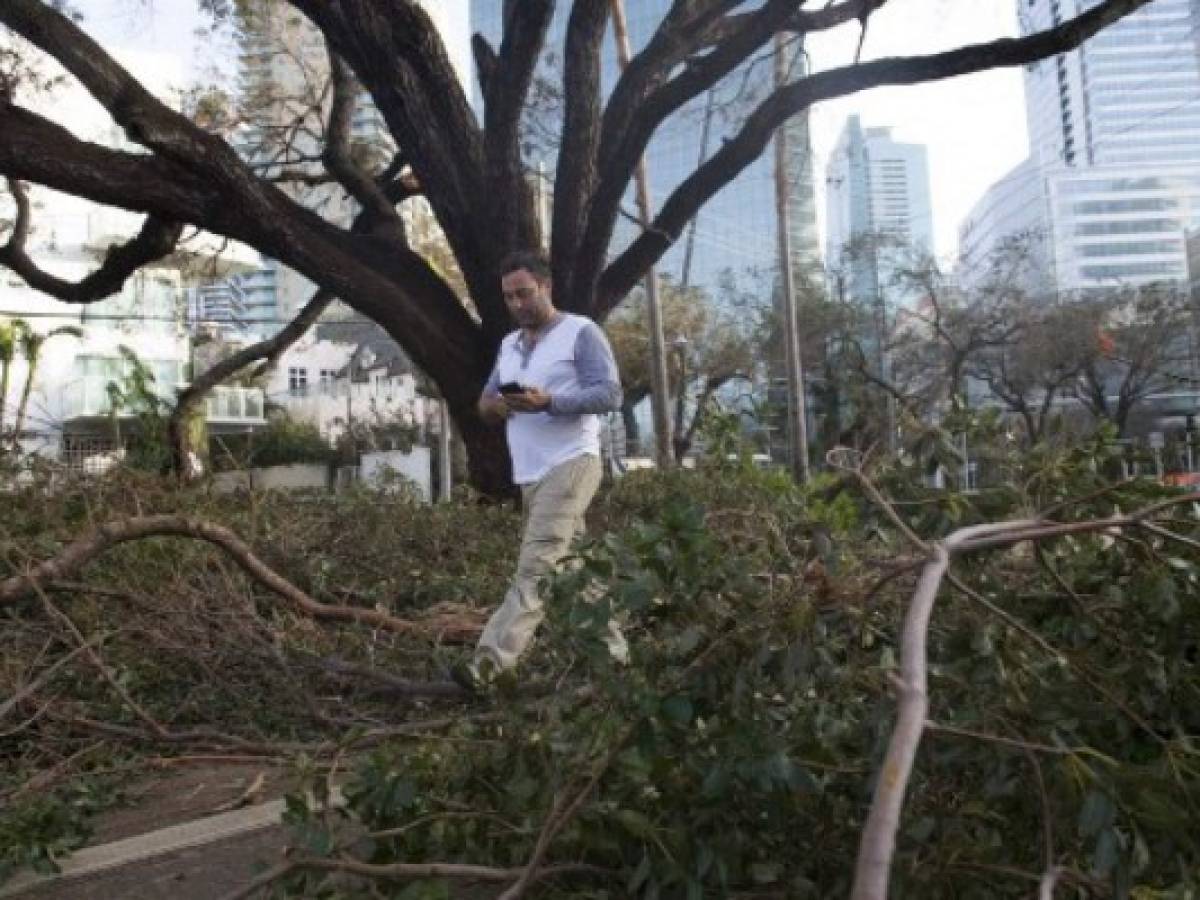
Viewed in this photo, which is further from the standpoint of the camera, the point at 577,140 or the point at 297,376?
the point at 297,376

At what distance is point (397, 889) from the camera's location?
220cm

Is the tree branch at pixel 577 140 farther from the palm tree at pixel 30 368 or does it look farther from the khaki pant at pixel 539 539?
the khaki pant at pixel 539 539

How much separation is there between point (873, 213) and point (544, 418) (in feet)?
122

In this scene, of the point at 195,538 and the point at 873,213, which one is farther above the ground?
the point at 873,213

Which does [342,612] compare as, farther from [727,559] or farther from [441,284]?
[441,284]

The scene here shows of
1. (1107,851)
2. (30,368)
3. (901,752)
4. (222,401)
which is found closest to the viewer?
(901,752)

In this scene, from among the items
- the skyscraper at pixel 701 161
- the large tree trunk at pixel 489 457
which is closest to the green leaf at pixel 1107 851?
the large tree trunk at pixel 489 457

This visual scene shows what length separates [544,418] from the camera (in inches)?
185

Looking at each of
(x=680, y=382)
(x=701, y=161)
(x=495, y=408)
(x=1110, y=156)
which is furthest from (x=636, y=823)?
(x=1110, y=156)

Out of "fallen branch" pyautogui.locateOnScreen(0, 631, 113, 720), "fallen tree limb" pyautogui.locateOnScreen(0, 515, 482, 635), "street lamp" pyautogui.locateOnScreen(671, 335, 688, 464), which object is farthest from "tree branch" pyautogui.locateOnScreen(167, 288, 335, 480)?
"street lamp" pyautogui.locateOnScreen(671, 335, 688, 464)

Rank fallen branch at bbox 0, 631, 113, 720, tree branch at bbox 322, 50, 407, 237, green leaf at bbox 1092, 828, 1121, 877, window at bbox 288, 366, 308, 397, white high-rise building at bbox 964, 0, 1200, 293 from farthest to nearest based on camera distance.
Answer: window at bbox 288, 366, 308, 397
white high-rise building at bbox 964, 0, 1200, 293
tree branch at bbox 322, 50, 407, 237
fallen branch at bbox 0, 631, 113, 720
green leaf at bbox 1092, 828, 1121, 877

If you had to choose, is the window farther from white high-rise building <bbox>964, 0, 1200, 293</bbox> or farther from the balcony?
white high-rise building <bbox>964, 0, 1200, 293</bbox>

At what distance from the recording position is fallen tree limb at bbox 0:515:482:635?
4.57 m

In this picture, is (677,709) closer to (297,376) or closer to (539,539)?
(539,539)
